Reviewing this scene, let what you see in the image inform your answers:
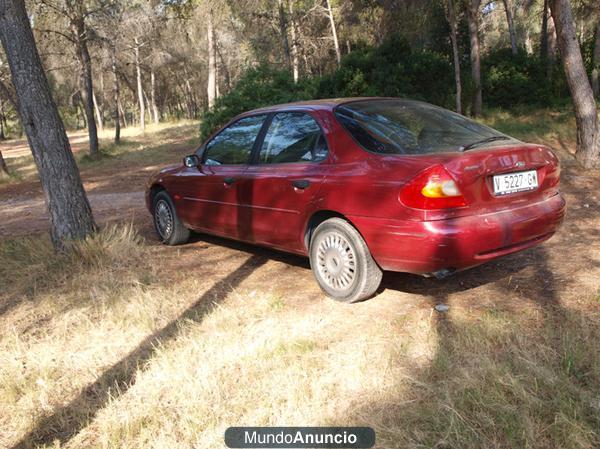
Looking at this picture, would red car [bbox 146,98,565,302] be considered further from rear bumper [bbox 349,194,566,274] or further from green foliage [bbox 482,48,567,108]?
green foliage [bbox 482,48,567,108]

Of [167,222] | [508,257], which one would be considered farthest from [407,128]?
[167,222]

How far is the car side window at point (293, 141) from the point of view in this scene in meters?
4.10

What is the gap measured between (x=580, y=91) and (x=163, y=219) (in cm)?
747

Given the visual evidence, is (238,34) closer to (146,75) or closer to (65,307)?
(146,75)

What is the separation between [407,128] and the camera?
3.89 m

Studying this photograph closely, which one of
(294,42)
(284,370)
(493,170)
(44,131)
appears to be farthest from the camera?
(294,42)

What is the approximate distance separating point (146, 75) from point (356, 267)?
165 ft

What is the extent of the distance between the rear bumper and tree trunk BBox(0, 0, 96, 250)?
Result: 3348 mm

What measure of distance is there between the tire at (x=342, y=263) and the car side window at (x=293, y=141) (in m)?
0.60

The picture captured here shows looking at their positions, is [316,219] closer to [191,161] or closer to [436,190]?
[436,190]

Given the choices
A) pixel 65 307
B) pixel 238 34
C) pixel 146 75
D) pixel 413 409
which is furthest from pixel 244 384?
pixel 146 75

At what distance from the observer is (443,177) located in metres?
3.24

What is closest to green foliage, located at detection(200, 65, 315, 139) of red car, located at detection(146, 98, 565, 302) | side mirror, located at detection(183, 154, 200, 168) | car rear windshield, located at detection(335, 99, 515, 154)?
side mirror, located at detection(183, 154, 200, 168)

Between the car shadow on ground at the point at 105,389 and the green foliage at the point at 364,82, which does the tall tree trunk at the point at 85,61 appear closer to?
the green foliage at the point at 364,82
